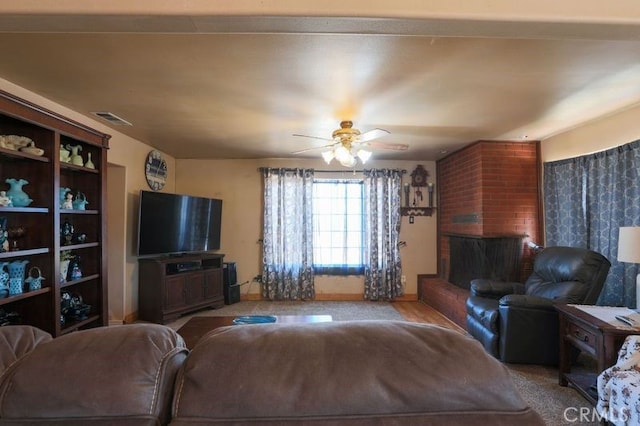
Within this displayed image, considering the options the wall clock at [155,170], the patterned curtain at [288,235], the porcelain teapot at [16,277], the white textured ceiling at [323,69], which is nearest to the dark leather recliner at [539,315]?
the white textured ceiling at [323,69]

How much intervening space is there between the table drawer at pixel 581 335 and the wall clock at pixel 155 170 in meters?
4.86

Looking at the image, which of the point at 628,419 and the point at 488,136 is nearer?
the point at 628,419

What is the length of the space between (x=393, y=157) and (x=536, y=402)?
3.63m

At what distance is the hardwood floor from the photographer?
13.4 feet

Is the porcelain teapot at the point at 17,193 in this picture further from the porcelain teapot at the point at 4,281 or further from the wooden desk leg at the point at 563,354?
the wooden desk leg at the point at 563,354

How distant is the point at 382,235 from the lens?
5.11 meters

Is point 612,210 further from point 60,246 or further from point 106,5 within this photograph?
point 60,246

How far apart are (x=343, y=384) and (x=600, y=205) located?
3.83m

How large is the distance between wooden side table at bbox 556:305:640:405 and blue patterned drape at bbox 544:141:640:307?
3.12 feet

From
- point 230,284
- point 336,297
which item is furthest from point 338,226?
point 230,284

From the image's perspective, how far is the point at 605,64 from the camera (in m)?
2.08

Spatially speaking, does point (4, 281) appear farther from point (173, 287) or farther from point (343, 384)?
point (343, 384)

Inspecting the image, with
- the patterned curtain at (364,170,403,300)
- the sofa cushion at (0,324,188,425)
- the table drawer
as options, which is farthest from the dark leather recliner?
the sofa cushion at (0,324,188,425)

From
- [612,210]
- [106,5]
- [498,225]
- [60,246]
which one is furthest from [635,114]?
[60,246]
